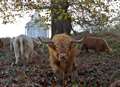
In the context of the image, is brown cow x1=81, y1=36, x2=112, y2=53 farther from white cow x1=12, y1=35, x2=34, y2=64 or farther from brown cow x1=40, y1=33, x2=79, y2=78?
brown cow x1=40, y1=33, x2=79, y2=78

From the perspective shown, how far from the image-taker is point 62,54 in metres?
10.3

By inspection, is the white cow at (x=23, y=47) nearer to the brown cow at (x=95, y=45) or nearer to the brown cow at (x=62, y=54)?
the brown cow at (x=62, y=54)

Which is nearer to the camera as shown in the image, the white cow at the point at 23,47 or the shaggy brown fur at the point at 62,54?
the shaggy brown fur at the point at 62,54

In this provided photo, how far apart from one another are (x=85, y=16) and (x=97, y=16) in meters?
0.92

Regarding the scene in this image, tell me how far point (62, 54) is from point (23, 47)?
349cm

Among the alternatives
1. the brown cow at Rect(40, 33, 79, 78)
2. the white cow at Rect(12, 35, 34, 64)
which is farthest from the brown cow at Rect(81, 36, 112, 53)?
the brown cow at Rect(40, 33, 79, 78)

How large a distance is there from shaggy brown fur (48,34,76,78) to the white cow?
260cm

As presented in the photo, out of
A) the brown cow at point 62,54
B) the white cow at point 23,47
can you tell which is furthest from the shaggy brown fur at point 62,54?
the white cow at point 23,47

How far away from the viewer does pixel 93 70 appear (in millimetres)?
12266

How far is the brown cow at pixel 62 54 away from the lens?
1051 cm

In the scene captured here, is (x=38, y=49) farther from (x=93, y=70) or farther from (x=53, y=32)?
(x=93, y=70)

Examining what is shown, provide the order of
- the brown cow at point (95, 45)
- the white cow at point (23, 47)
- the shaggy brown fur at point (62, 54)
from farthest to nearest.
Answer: the brown cow at point (95, 45), the white cow at point (23, 47), the shaggy brown fur at point (62, 54)

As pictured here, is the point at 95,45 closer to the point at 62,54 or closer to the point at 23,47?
the point at 23,47

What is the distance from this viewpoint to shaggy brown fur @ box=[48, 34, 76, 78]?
10492 mm
